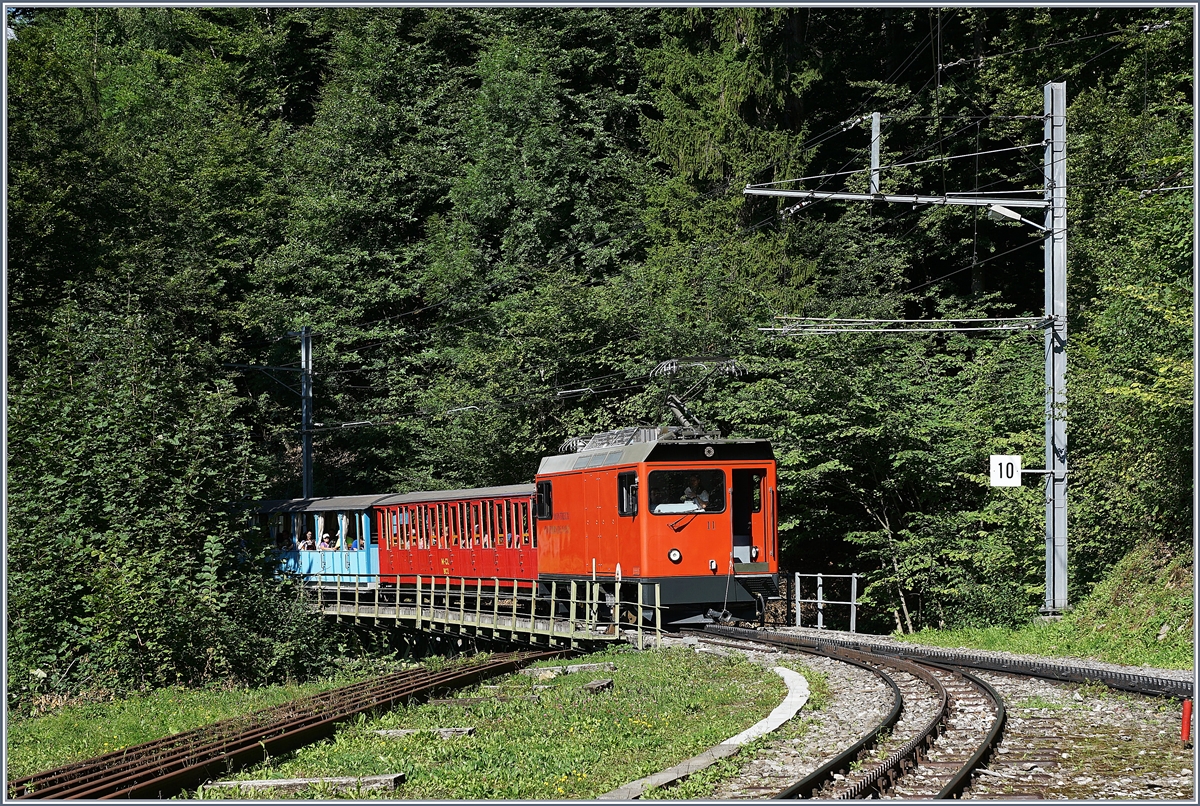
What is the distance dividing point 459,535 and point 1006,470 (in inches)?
567

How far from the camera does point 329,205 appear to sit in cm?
4622

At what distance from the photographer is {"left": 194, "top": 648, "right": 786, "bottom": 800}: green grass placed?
9.14 metres

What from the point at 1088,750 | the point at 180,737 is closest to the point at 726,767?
the point at 1088,750

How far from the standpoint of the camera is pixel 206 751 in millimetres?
10906

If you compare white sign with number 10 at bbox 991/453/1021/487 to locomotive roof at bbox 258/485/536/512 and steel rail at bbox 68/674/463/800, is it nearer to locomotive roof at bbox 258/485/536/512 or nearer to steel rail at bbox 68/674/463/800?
steel rail at bbox 68/674/463/800

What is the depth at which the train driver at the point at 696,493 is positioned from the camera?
725 inches

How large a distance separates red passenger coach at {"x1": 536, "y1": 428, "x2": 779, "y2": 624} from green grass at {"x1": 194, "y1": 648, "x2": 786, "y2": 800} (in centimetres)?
308

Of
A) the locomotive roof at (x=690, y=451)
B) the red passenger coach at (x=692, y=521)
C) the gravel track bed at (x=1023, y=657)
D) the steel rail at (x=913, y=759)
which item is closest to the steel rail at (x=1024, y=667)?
the gravel track bed at (x=1023, y=657)

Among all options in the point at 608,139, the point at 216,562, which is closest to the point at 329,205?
the point at 608,139

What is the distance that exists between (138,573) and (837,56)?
93.0ft

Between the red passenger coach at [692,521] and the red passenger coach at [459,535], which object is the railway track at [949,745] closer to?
the red passenger coach at [692,521]

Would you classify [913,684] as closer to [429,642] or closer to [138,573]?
[138,573]

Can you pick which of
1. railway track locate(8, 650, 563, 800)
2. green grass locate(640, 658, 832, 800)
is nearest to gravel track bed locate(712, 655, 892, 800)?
green grass locate(640, 658, 832, 800)

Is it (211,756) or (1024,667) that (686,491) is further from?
(211,756)
